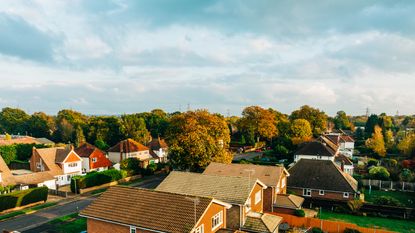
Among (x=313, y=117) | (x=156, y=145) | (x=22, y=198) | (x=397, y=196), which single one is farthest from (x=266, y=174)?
(x=313, y=117)

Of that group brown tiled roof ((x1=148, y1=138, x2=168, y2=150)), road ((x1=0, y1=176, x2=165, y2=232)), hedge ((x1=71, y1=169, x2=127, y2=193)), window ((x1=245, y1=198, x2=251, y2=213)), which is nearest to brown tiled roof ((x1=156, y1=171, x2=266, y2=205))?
window ((x1=245, y1=198, x2=251, y2=213))

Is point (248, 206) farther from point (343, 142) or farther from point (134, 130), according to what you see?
point (343, 142)

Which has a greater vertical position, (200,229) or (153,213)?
(153,213)

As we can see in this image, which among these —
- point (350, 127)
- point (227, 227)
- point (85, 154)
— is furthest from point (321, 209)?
point (350, 127)

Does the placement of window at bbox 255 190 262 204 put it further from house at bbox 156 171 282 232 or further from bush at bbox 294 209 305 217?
bush at bbox 294 209 305 217

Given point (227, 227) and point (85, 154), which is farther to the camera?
point (85, 154)

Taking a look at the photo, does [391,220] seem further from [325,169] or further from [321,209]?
[325,169]
